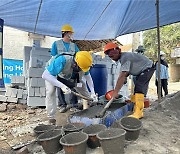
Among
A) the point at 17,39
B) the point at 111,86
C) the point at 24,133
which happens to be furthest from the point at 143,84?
the point at 17,39

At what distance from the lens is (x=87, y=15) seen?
516 centimetres

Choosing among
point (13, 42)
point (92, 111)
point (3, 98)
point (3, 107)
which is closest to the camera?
point (92, 111)

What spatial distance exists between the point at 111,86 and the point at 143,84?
274 centimetres

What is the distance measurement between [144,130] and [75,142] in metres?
1.01

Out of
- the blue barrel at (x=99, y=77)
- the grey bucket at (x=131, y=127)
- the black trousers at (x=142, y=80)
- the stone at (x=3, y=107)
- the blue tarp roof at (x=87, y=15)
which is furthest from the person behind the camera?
the blue barrel at (x=99, y=77)

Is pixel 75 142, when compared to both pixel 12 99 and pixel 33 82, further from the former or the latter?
pixel 12 99

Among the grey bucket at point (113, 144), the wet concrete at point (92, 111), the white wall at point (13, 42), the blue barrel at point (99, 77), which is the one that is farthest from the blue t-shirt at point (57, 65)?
the white wall at point (13, 42)

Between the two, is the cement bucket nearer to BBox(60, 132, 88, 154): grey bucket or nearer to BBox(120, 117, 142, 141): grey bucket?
BBox(60, 132, 88, 154): grey bucket

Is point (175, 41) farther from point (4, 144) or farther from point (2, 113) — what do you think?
point (4, 144)

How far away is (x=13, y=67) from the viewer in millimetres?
8758

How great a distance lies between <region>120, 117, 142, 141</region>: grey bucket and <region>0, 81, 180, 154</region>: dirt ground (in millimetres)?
71

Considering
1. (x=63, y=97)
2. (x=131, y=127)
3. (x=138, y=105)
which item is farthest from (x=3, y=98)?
(x=131, y=127)

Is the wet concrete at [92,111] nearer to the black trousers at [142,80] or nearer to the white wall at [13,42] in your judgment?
the black trousers at [142,80]

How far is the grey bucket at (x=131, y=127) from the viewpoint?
2.64 m
